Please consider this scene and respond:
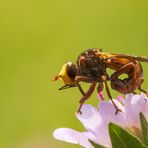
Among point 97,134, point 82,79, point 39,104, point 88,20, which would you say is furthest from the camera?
point 88,20

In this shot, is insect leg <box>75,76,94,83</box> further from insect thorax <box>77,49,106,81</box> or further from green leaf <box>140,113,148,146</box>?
green leaf <box>140,113,148,146</box>

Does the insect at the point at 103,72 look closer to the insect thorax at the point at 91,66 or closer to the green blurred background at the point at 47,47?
the insect thorax at the point at 91,66

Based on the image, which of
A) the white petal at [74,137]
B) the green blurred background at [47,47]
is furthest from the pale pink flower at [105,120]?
the green blurred background at [47,47]

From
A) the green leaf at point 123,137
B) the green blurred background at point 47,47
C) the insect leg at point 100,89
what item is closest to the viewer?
the green leaf at point 123,137

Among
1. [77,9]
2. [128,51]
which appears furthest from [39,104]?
[77,9]

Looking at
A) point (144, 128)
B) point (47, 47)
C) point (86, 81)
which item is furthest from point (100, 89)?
point (47, 47)

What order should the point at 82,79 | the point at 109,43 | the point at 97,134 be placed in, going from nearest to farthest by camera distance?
the point at 97,134 < the point at 82,79 < the point at 109,43

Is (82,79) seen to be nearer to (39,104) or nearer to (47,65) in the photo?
(39,104)
